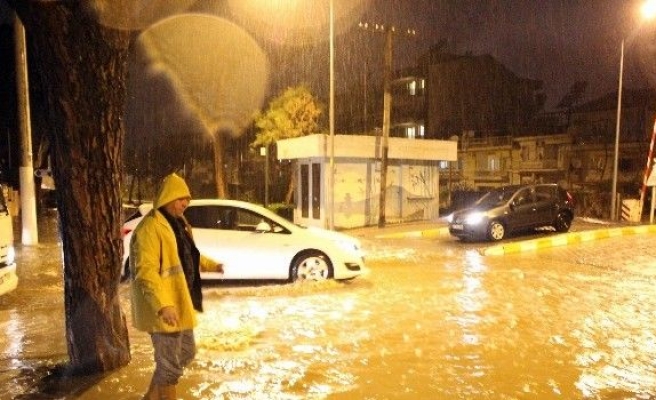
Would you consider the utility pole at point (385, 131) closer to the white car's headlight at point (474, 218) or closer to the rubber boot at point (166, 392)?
the white car's headlight at point (474, 218)

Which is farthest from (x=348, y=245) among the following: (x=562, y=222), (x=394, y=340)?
(x=562, y=222)

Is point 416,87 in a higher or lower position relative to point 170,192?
higher

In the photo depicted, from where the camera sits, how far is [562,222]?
57.4 feet

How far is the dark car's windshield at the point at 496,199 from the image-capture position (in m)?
16.4

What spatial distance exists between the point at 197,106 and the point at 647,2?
18368mm

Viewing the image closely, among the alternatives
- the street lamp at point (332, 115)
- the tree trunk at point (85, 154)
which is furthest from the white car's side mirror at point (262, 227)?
the street lamp at point (332, 115)

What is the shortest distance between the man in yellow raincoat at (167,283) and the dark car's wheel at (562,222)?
1530 centimetres

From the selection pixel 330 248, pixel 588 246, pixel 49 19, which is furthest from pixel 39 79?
pixel 588 246

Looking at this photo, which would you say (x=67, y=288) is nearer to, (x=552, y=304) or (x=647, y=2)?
(x=552, y=304)

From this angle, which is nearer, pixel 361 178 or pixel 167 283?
pixel 167 283

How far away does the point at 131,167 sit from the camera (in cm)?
5103

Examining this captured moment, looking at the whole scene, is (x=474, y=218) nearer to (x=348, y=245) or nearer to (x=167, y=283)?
(x=348, y=245)

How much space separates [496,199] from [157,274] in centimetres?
1420

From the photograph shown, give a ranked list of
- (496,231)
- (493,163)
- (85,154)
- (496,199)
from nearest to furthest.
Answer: (85,154), (496,231), (496,199), (493,163)
